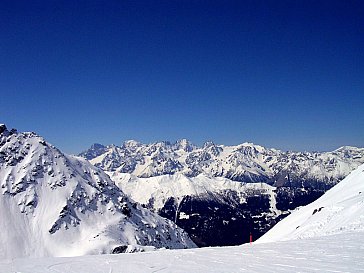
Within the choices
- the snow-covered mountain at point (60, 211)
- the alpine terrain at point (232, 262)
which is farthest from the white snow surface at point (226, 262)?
the snow-covered mountain at point (60, 211)

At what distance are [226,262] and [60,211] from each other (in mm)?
154382

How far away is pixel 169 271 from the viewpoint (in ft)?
47.0

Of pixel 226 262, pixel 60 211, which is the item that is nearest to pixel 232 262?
pixel 226 262

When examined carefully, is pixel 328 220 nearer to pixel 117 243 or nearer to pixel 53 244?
pixel 117 243

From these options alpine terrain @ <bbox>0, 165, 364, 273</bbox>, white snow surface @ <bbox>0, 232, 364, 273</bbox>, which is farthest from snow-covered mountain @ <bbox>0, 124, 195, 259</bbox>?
white snow surface @ <bbox>0, 232, 364, 273</bbox>

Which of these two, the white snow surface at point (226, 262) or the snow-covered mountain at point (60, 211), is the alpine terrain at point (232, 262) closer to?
the white snow surface at point (226, 262)

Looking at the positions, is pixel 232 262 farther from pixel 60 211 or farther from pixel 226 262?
pixel 60 211

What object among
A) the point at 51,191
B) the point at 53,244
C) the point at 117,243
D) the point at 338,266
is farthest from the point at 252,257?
the point at 51,191

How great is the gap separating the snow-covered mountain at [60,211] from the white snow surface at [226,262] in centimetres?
10472

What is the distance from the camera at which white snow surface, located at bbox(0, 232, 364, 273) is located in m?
14.2

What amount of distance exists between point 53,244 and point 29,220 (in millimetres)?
23064

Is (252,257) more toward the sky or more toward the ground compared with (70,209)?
more toward the ground

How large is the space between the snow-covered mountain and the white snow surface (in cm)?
10472

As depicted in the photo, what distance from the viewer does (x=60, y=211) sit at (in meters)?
156
